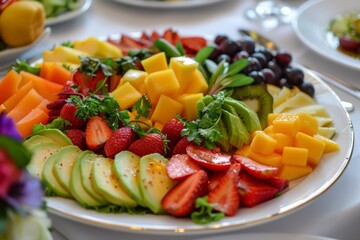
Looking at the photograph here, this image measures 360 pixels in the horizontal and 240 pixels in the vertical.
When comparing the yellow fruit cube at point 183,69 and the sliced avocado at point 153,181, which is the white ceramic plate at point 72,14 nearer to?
the yellow fruit cube at point 183,69

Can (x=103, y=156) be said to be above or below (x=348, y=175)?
above

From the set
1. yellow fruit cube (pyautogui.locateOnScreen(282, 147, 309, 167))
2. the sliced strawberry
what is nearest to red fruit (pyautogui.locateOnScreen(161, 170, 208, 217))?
the sliced strawberry

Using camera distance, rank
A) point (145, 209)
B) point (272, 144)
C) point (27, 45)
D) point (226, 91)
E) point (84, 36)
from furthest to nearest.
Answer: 1. point (84, 36)
2. point (27, 45)
3. point (226, 91)
4. point (272, 144)
5. point (145, 209)

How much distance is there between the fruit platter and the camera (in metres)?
1.06

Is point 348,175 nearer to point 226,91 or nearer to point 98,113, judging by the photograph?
point 226,91

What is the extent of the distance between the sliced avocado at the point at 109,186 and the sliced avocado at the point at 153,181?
37mm

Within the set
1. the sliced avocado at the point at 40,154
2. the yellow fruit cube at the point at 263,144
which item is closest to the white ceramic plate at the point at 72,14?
the sliced avocado at the point at 40,154

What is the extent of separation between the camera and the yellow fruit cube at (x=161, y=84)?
1347 millimetres

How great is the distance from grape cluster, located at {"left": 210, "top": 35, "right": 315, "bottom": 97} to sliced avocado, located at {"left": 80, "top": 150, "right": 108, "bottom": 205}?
1.94 feet

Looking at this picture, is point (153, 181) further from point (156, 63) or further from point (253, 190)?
point (156, 63)

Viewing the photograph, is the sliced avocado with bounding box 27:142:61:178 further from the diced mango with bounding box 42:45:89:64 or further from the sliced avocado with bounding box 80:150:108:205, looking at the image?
the diced mango with bounding box 42:45:89:64

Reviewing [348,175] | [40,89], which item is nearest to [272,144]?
[348,175]

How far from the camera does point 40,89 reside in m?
1.45

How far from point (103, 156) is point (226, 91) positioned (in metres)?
0.42
